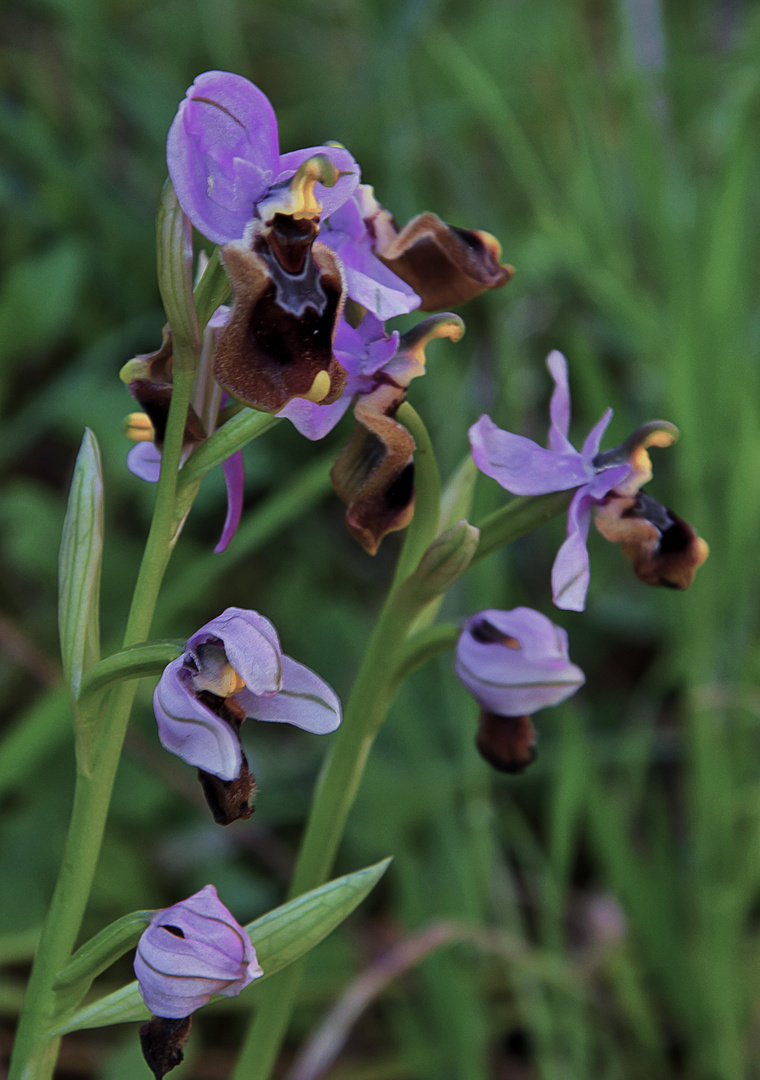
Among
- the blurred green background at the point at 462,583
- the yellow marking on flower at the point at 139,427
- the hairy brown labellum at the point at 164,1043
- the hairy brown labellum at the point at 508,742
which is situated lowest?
the blurred green background at the point at 462,583

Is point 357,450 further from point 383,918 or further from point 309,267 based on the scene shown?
point 383,918

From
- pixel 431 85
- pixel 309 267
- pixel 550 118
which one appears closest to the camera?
pixel 309 267

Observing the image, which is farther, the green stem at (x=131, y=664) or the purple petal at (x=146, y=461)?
the purple petal at (x=146, y=461)

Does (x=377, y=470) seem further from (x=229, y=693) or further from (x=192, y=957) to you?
(x=192, y=957)

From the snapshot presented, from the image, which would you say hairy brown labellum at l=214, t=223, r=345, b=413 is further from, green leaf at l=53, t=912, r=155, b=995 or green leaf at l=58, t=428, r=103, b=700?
green leaf at l=53, t=912, r=155, b=995

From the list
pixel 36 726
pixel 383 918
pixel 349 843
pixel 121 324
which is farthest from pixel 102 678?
pixel 121 324

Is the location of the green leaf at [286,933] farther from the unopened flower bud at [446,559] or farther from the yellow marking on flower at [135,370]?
the yellow marking on flower at [135,370]

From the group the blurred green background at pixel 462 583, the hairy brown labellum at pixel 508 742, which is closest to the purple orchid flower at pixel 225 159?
the hairy brown labellum at pixel 508 742

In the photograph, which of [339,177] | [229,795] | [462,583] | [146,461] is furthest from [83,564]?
[462,583]
